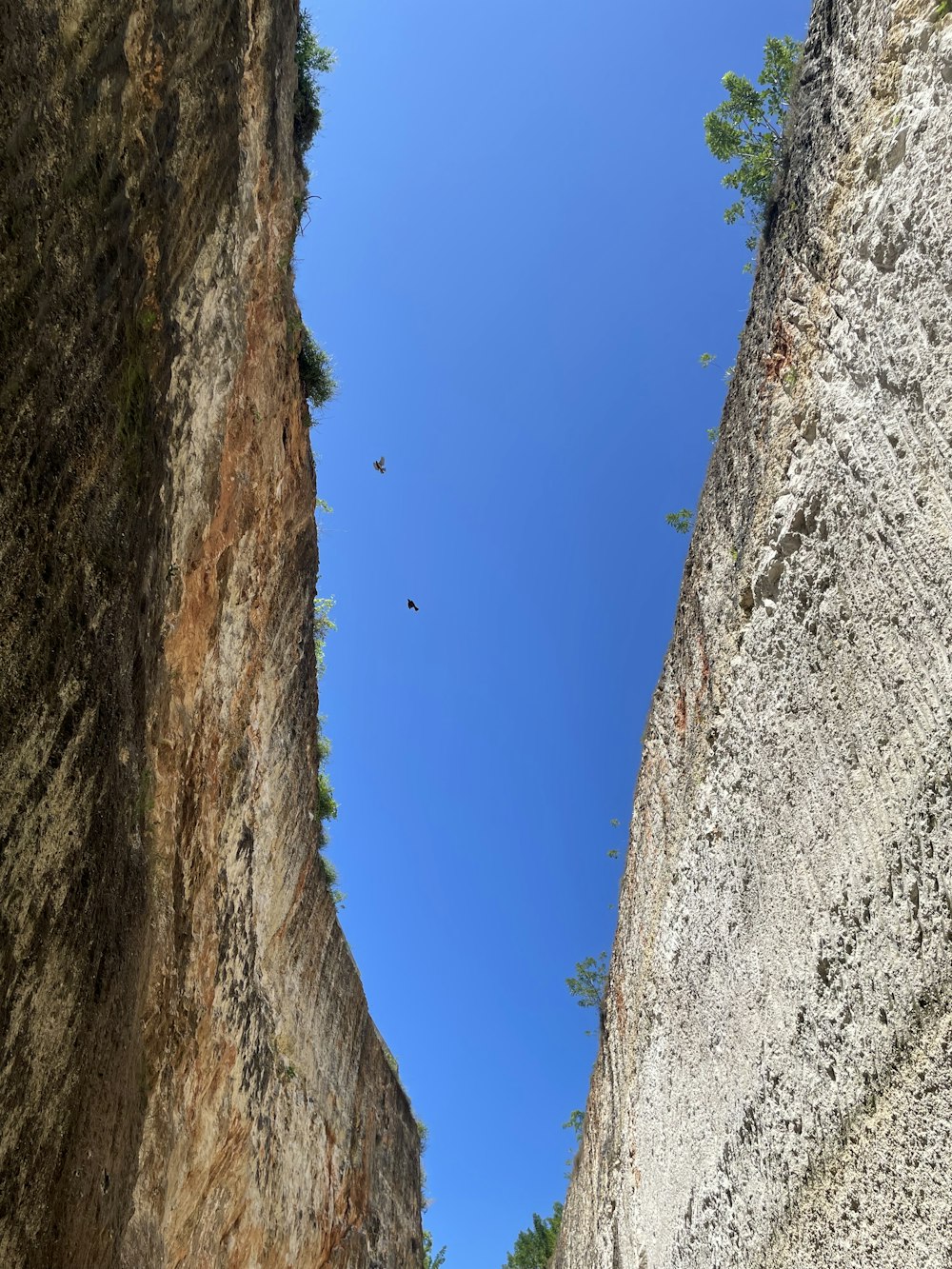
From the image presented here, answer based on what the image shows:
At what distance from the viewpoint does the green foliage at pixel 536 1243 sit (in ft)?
64.5

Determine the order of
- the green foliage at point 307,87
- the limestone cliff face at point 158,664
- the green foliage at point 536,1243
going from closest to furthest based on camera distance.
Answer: the limestone cliff face at point 158,664
the green foliage at point 307,87
the green foliage at point 536,1243

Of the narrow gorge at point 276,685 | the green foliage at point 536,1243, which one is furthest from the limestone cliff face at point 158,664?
the green foliage at point 536,1243

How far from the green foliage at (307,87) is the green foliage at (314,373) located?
1.61m

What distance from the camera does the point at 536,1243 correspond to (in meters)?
20.1

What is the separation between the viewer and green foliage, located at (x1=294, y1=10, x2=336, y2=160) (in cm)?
769

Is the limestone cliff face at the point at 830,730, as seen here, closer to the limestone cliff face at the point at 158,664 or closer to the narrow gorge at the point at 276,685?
the narrow gorge at the point at 276,685

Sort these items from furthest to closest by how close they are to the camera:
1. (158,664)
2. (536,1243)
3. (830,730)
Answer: (536,1243), (158,664), (830,730)

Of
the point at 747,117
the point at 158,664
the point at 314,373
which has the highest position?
the point at 747,117

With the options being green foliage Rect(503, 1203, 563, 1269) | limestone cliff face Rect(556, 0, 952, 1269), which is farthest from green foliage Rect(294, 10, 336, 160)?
green foliage Rect(503, 1203, 563, 1269)

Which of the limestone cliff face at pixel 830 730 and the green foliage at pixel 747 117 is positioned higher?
the green foliage at pixel 747 117

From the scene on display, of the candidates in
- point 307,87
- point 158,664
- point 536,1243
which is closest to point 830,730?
point 158,664

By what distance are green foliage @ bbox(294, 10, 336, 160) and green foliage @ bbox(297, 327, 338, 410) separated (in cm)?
161

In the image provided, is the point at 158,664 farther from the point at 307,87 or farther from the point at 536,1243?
the point at 536,1243

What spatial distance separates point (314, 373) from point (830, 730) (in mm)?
5949
